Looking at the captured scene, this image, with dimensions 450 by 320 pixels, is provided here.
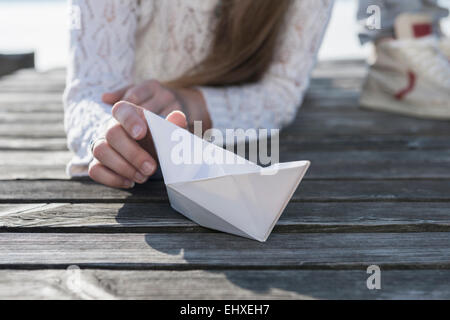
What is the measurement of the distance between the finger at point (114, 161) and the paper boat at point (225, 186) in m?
0.10

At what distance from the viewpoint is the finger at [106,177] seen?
78cm

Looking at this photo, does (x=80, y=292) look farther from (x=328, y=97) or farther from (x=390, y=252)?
(x=328, y=97)

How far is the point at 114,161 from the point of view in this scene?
29.5 inches

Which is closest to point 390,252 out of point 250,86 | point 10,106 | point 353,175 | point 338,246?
point 338,246

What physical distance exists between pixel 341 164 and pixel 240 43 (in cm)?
39

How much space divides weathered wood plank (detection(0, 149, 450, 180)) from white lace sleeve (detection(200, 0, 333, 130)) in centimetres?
Result: 12

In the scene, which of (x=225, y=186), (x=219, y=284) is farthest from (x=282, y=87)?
(x=219, y=284)

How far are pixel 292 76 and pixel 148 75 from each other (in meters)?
0.39

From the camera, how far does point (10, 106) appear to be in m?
1.46

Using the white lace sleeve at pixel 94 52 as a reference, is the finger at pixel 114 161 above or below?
below

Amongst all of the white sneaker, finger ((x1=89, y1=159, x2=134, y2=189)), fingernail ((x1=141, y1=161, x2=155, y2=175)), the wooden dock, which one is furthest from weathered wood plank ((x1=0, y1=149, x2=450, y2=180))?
the white sneaker

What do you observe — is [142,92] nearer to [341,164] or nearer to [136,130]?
[136,130]

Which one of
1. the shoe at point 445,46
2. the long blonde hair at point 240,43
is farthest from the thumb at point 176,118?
the shoe at point 445,46

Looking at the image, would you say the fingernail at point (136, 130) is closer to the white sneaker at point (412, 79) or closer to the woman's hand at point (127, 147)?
the woman's hand at point (127, 147)
